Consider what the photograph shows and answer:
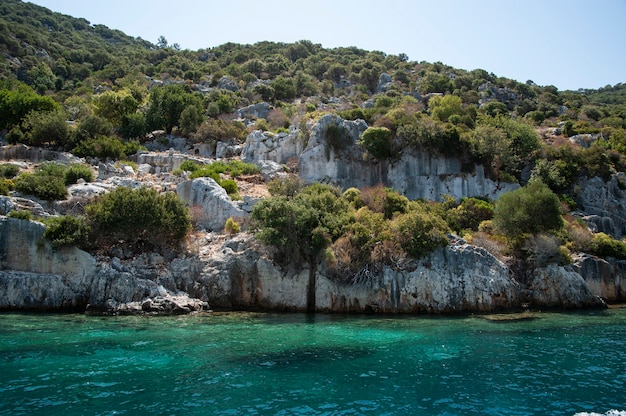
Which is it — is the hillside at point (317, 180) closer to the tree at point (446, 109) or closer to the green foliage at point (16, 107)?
the green foliage at point (16, 107)

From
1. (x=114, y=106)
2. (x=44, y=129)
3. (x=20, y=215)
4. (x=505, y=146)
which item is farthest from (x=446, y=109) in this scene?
(x=20, y=215)

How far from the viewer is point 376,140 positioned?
47188 millimetres

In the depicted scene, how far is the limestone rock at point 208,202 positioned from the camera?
3731 cm

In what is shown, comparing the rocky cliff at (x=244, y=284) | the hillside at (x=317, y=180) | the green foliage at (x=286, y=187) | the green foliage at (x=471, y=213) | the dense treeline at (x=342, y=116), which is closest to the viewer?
the rocky cliff at (x=244, y=284)

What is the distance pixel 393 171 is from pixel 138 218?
2651 cm

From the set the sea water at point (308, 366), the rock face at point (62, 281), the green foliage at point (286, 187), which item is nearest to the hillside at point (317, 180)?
the green foliage at point (286, 187)

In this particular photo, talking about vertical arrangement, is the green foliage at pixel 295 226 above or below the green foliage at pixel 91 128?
below

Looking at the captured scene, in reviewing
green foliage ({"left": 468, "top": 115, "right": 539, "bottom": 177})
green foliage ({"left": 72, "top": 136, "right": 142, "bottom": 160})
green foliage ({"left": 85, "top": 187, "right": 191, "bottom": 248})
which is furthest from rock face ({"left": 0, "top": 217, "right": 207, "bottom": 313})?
green foliage ({"left": 468, "top": 115, "right": 539, "bottom": 177})

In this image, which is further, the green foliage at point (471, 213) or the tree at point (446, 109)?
the tree at point (446, 109)

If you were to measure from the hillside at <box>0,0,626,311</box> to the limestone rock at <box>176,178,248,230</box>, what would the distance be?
0.12 m

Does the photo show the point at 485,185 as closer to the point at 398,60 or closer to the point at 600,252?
the point at 600,252

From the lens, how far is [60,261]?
101 ft

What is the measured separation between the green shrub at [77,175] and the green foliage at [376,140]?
1042 inches

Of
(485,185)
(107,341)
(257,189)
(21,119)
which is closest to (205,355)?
(107,341)
